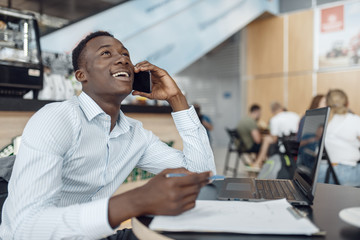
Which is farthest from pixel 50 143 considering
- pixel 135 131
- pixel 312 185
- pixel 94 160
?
pixel 312 185

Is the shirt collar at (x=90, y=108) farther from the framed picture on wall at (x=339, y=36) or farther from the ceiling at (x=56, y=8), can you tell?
the framed picture on wall at (x=339, y=36)

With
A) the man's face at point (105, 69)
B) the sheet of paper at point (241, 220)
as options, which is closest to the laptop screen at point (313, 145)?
the sheet of paper at point (241, 220)

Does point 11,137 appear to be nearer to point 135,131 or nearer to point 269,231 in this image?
point 135,131

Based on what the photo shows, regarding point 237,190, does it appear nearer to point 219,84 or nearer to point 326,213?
point 326,213

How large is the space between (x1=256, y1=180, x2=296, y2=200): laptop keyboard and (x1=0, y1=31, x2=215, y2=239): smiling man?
25 centimetres

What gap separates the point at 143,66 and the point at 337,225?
0.90 m

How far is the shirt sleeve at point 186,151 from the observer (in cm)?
129

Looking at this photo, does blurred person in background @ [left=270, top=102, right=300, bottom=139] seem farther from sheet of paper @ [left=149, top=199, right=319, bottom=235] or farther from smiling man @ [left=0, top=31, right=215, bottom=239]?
sheet of paper @ [left=149, top=199, right=319, bottom=235]

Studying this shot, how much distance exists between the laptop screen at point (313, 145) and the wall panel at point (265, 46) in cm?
659

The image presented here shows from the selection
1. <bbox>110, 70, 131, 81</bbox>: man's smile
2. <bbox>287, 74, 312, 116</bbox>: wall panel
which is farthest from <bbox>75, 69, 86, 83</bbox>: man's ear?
<bbox>287, 74, 312, 116</bbox>: wall panel

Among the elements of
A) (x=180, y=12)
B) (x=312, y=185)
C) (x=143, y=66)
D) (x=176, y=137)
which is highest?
(x=180, y=12)

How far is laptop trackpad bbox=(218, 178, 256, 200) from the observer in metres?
0.94

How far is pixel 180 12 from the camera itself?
5082 millimetres

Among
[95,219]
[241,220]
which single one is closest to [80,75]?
[95,219]
